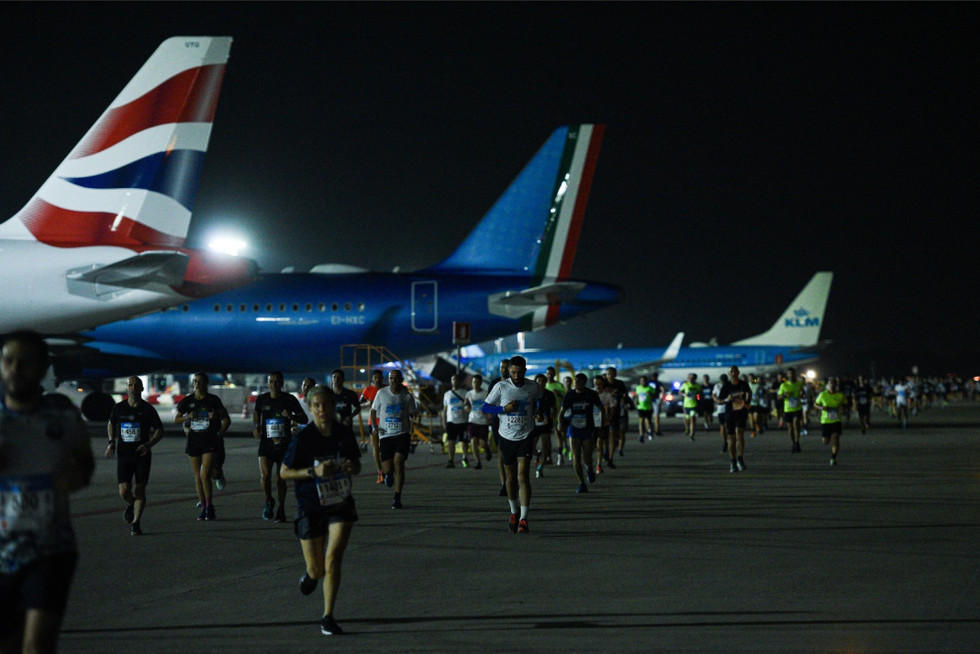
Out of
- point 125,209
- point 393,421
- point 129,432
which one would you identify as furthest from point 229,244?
point 129,432

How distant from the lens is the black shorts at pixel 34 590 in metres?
4.26

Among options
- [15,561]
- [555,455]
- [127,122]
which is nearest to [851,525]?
[15,561]

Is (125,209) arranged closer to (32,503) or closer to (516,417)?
(516,417)

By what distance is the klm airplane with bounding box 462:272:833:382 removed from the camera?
6366cm

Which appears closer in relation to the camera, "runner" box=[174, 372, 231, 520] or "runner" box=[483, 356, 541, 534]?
"runner" box=[483, 356, 541, 534]

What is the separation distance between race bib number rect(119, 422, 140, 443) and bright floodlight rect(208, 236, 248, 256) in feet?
81.5

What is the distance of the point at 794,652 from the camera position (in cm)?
597

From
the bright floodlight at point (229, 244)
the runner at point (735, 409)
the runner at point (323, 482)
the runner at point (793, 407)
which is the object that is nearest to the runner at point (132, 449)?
the runner at point (323, 482)

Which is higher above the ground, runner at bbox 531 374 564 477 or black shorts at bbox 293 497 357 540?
runner at bbox 531 374 564 477

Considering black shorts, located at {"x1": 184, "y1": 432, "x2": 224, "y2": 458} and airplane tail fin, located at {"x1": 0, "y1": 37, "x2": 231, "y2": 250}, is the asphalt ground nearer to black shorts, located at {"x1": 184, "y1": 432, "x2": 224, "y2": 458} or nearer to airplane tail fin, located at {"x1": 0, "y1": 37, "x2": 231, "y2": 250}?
black shorts, located at {"x1": 184, "y1": 432, "x2": 224, "y2": 458}

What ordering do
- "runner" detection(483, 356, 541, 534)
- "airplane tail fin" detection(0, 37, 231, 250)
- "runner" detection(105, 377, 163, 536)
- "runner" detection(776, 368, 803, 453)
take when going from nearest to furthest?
1. "runner" detection(105, 377, 163, 536)
2. "runner" detection(483, 356, 541, 534)
3. "airplane tail fin" detection(0, 37, 231, 250)
4. "runner" detection(776, 368, 803, 453)

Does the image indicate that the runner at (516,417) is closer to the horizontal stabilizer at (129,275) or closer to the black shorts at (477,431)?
the horizontal stabilizer at (129,275)

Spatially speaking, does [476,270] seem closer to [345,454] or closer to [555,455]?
[555,455]

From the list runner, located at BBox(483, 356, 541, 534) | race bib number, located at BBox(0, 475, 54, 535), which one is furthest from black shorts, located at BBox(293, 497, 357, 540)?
runner, located at BBox(483, 356, 541, 534)
